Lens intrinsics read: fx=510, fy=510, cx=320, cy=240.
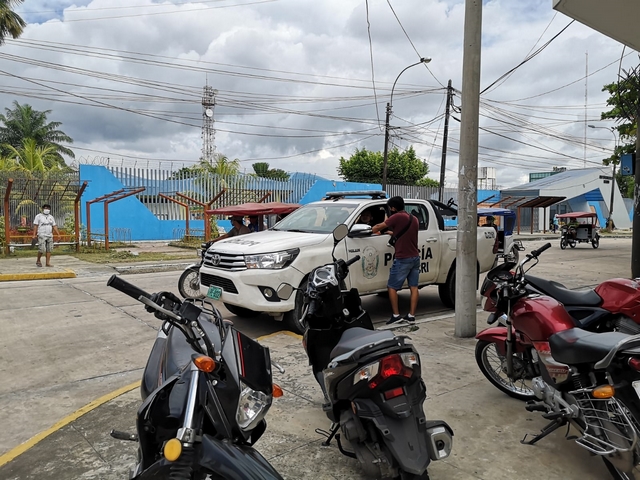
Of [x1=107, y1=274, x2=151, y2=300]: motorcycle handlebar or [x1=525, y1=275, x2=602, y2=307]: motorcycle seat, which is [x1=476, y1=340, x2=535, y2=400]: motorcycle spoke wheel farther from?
[x1=107, y1=274, x2=151, y2=300]: motorcycle handlebar

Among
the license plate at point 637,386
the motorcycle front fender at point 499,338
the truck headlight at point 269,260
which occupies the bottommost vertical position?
the motorcycle front fender at point 499,338

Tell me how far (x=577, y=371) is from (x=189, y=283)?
751 centimetres

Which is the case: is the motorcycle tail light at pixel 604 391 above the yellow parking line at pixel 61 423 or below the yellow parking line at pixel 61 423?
above

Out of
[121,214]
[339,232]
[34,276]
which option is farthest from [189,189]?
[339,232]

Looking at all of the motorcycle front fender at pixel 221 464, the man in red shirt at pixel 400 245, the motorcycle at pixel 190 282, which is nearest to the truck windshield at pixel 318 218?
the man in red shirt at pixel 400 245

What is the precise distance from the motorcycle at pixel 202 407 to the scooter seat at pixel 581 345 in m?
1.74

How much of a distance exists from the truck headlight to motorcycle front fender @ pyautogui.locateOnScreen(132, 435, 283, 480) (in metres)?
4.17

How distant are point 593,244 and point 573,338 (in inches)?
844

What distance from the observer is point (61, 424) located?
3832mm

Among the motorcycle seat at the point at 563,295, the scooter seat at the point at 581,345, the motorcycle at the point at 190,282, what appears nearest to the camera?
the scooter seat at the point at 581,345

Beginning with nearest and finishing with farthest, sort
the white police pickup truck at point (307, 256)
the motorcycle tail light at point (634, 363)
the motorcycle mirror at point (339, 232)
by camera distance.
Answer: the motorcycle tail light at point (634, 363), the motorcycle mirror at point (339, 232), the white police pickup truck at point (307, 256)

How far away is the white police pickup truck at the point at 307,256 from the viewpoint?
6.00m

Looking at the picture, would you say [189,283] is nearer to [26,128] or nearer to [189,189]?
[189,189]

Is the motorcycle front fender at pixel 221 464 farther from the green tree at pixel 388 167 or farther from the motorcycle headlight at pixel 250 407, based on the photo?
the green tree at pixel 388 167
